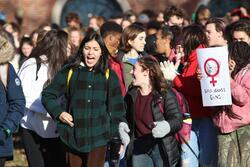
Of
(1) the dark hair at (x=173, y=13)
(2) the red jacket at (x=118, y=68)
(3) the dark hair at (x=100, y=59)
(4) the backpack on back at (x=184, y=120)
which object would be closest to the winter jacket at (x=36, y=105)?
(2) the red jacket at (x=118, y=68)

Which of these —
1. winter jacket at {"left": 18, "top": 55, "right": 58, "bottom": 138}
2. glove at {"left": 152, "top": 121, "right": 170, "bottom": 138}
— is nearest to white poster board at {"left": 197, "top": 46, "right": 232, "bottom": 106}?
glove at {"left": 152, "top": 121, "right": 170, "bottom": 138}

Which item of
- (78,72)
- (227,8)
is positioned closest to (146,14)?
(227,8)

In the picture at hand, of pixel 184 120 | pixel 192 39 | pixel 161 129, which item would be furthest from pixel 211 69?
pixel 192 39

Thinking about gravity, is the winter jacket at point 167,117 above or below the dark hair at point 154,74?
below

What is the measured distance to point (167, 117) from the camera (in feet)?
28.7

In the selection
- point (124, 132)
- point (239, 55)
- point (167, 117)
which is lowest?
point (124, 132)

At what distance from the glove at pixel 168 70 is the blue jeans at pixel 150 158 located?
96 cm

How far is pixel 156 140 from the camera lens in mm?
8828

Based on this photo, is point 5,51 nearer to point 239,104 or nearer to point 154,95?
point 154,95

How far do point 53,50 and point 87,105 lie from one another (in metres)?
1.35

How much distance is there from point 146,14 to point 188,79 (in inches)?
347

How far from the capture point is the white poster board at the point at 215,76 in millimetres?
8734

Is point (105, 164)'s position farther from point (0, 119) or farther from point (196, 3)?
point (196, 3)

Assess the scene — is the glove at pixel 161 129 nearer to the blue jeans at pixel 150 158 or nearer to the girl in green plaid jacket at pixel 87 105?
the blue jeans at pixel 150 158
